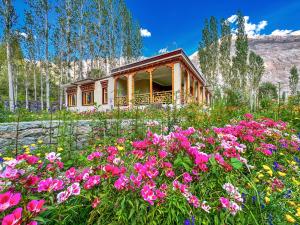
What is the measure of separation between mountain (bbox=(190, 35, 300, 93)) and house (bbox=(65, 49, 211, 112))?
43.4 meters

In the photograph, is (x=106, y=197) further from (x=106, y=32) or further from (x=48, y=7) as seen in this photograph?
(x=106, y=32)

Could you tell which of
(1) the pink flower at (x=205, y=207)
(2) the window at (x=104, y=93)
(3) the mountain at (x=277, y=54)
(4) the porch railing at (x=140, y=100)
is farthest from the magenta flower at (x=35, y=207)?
(3) the mountain at (x=277, y=54)

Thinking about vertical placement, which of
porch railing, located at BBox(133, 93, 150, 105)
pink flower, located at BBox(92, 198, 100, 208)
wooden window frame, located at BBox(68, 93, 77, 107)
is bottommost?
pink flower, located at BBox(92, 198, 100, 208)

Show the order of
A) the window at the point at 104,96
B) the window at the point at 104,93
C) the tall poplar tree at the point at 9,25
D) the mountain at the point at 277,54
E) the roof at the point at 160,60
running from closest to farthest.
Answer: the roof at the point at 160,60, the tall poplar tree at the point at 9,25, the window at the point at 104,93, the window at the point at 104,96, the mountain at the point at 277,54

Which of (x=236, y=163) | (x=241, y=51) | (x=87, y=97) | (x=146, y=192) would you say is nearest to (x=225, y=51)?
(x=241, y=51)

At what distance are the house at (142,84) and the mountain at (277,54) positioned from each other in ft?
142

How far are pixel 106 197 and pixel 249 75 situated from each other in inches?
1250

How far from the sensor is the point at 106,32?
20.2 meters

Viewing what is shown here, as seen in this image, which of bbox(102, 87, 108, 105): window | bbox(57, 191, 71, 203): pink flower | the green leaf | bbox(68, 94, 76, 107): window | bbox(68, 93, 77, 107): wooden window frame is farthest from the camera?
bbox(68, 94, 76, 107): window

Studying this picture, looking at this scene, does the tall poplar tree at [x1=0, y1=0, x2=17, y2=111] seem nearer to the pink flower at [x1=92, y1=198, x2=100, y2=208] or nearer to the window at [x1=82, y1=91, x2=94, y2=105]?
the window at [x1=82, y1=91, x2=94, y2=105]

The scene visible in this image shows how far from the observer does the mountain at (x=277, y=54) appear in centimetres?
4787

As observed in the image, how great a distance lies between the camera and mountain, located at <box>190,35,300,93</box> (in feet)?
157

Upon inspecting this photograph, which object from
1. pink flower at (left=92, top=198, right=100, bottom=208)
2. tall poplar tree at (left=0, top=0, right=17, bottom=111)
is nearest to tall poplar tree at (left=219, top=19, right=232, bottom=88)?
tall poplar tree at (left=0, top=0, right=17, bottom=111)

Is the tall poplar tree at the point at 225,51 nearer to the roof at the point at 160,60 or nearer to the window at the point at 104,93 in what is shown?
the roof at the point at 160,60
